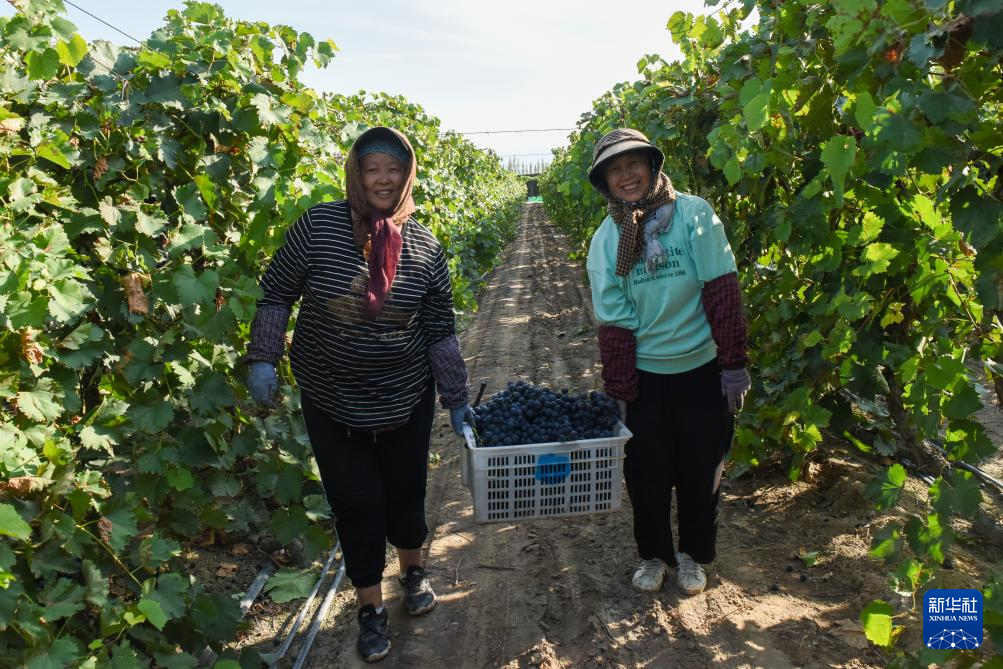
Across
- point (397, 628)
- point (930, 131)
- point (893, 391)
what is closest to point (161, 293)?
point (397, 628)

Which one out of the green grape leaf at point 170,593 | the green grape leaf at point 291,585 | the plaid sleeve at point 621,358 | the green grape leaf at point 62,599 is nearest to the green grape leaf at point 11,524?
the green grape leaf at point 62,599

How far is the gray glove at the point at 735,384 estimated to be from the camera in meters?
2.82

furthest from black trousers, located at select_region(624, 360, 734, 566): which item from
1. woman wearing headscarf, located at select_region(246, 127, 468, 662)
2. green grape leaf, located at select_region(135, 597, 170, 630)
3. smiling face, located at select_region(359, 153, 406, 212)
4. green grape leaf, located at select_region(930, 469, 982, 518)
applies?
green grape leaf, located at select_region(135, 597, 170, 630)

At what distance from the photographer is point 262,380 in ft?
8.46

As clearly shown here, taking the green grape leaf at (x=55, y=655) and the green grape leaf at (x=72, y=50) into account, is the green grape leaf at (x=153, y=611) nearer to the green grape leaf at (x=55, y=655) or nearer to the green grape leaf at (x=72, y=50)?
the green grape leaf at (x=55, y=655)

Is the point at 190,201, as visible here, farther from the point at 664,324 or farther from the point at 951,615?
the point at 951,615

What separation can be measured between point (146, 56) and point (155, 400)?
3.63 ft

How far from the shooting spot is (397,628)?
121 inches

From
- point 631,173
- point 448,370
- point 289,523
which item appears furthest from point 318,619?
point 631,173

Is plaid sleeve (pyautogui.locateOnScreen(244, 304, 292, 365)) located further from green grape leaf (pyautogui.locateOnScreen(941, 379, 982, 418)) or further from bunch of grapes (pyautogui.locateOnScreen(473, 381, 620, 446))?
green grape leaf (pyautogui.locateOnScreen(941, 379, 982, 418))

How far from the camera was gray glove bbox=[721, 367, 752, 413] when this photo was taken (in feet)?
9.27

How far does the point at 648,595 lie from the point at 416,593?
3.33 feet

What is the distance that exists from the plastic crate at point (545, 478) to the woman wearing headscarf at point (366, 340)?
0.78 feet

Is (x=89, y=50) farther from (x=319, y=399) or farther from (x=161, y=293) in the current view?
(x=319, y=399)
